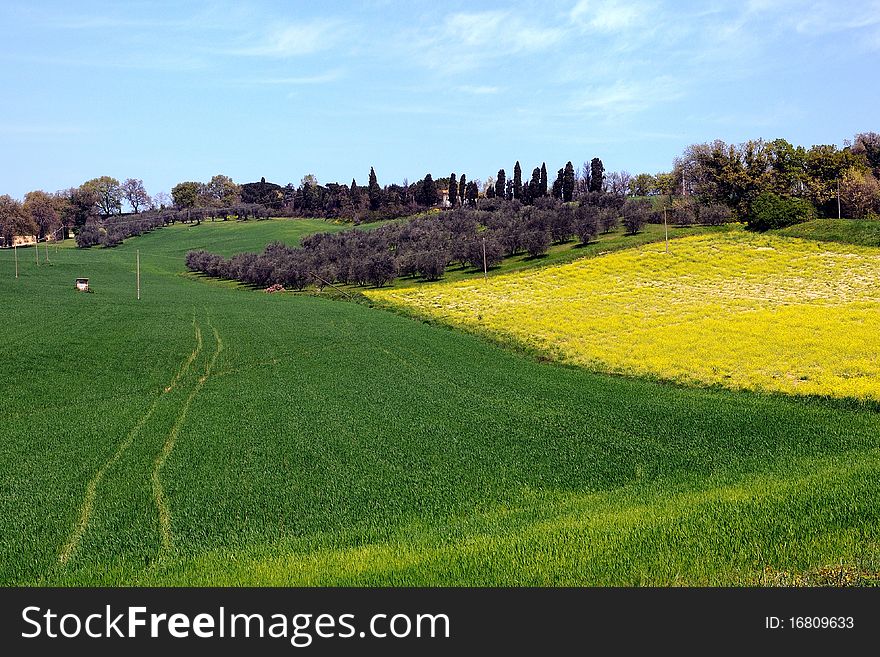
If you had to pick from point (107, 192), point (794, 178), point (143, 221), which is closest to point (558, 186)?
point (794, 178)

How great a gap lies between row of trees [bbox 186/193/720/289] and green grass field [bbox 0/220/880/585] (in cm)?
4207

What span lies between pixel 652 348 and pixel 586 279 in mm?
26874

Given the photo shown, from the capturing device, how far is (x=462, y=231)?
9631 centimetres

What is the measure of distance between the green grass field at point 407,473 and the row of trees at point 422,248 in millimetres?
42069

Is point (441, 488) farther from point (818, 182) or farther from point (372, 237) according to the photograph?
point (818, 182)

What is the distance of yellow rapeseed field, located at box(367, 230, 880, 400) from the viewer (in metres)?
29.2

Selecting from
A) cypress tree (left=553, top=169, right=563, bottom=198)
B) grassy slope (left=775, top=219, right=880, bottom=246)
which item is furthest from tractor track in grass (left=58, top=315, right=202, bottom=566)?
cypress tree (left=553, top=169, right=563, bottom=198)

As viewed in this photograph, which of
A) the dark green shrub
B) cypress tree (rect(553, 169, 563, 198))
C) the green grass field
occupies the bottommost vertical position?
the green grass field

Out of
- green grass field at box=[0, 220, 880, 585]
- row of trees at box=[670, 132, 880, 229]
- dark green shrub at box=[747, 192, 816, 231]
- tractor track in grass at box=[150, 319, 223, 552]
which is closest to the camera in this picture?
green grass field at box=[0, 220, 880, 585]

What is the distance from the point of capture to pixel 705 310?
42688mm

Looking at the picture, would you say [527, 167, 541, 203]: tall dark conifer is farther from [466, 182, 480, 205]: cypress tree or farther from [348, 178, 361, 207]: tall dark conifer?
[348, 178, 361, 207]: tall dark conifer

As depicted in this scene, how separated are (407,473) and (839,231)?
6408 cm

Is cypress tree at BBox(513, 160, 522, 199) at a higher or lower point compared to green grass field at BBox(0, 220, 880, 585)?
higher

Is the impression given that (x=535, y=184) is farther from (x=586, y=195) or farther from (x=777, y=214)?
(x=777, y=214)
